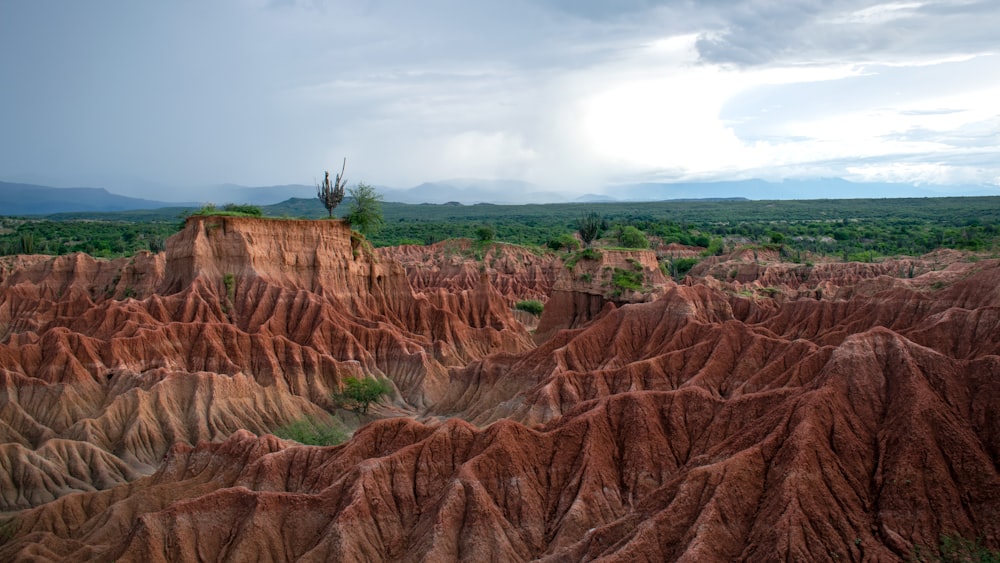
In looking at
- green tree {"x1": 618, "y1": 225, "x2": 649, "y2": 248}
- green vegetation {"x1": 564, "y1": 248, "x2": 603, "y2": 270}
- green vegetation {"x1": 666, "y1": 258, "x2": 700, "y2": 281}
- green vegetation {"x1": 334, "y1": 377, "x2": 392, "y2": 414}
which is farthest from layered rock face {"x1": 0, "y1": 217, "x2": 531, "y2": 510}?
green vegetation {"x1": 666, "y1": 258, "x2": 700, "y2": 281}

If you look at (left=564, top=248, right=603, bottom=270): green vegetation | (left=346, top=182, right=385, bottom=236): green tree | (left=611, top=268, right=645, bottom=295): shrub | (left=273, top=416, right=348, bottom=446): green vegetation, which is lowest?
(left=273, top=416, right=348, bottom=446): green vegetation

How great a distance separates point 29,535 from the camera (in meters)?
37.0

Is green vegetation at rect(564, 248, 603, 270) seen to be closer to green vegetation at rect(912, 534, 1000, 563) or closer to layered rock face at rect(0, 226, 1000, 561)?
layered rock face at rect(0, 226, 1000, 561)

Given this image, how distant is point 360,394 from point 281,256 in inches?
857

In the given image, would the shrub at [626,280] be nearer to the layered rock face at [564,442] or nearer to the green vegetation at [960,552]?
the layered rock face at [564,442]

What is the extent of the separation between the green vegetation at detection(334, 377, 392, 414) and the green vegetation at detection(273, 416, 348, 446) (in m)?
2.24

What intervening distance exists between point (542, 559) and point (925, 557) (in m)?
12.5

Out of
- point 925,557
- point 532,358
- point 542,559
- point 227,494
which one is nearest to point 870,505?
point 925,557

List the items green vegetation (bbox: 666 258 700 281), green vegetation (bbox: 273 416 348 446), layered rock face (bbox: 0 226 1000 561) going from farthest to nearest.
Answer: green vegetation (bbox: 666 258 700 281) < green vegetation (bbox: 273 416 348 446) < layered rock face (bbox: 0 226 1000 561)

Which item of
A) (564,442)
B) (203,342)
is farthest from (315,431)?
(564,442)

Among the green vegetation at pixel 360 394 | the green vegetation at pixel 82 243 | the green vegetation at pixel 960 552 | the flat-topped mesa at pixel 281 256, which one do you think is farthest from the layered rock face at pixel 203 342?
the green vegetation at pixel 82 243

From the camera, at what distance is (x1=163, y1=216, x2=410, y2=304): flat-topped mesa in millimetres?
74812

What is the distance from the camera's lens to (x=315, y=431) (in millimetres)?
59312

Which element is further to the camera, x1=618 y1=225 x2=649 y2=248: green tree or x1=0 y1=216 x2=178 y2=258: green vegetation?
x1=0 y1=216 x2=178 y2=258: green vegetation
